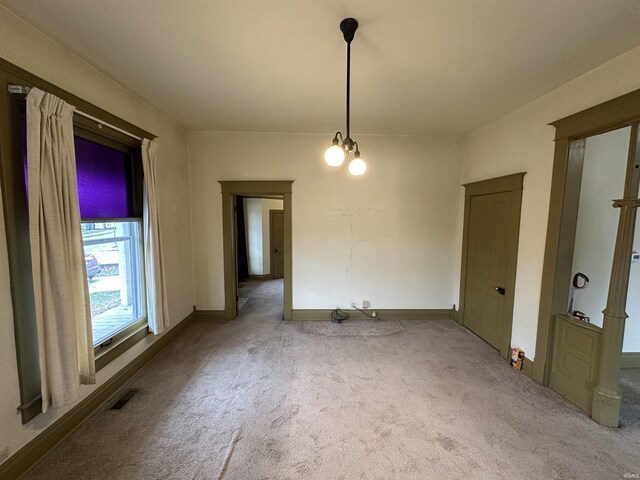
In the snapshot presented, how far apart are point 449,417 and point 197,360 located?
105 inches

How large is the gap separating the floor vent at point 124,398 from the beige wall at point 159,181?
232 millimetres

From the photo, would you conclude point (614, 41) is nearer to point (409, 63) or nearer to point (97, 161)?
point (409, 63)

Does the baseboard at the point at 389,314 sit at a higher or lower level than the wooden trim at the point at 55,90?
lower

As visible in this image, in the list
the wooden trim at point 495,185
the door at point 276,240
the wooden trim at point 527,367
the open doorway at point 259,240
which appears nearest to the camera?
the wooden trim at point 527,367

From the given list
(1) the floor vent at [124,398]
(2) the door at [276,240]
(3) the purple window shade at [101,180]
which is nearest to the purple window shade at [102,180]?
(3) the purple window shade at [101,180]

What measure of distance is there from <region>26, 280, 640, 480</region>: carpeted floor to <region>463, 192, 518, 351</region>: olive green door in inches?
16.5

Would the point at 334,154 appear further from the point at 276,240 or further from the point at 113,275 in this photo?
the point at 276,240

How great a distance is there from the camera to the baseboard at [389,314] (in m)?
4.27

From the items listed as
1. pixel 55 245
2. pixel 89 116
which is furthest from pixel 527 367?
pixel 89 116

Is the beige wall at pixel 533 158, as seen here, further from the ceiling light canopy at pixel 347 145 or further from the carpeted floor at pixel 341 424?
the ceiling light canopy at pixel 347 145

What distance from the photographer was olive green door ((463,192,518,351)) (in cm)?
322

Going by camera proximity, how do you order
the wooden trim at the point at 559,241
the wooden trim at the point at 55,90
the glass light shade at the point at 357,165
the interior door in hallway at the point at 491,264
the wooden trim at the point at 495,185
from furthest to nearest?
the interior door in hallway at the point at 491,264
the wooden trim at the point at 495,185
the wooden trim at the point at 559,241
the glass light shade at the point at 357,165
the wooden trim at the point at 55,90

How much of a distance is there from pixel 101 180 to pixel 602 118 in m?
4.33

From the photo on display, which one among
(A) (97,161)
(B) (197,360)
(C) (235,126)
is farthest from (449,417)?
(C) (235,126)
